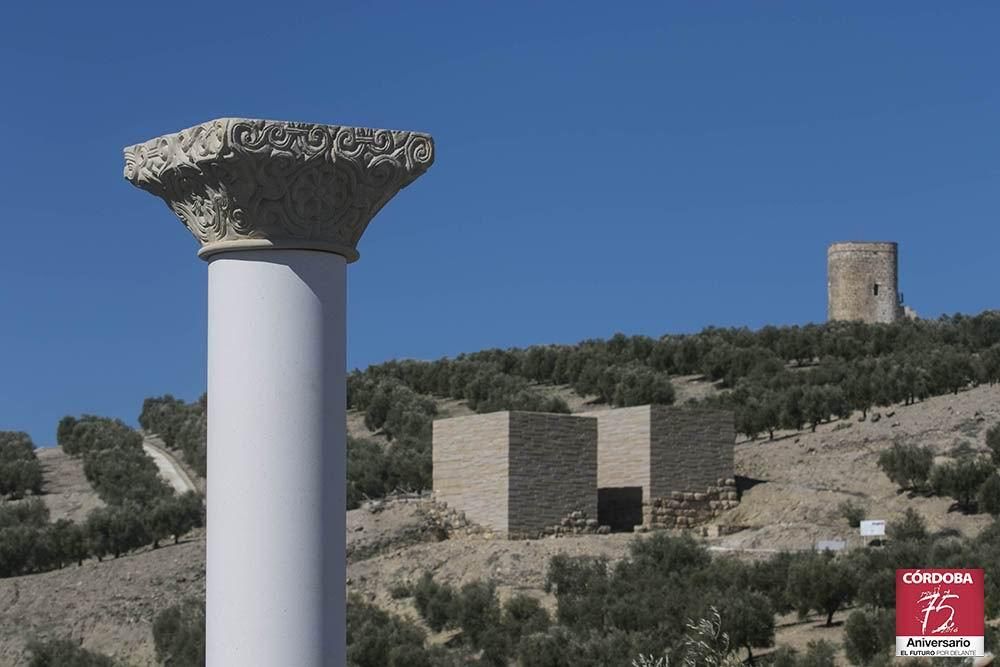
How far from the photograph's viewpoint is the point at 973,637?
11.1m

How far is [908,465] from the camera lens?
29656 millimetres

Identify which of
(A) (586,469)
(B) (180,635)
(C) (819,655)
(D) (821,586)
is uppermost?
(A) (586,469)

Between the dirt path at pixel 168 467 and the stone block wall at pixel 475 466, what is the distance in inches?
509

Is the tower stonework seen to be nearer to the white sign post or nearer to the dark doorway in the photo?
the dark doorway

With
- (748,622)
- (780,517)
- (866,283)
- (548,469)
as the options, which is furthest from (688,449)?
(866,283)

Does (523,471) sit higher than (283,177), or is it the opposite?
(283,177)

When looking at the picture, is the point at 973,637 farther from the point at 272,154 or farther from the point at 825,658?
the point at 825,658

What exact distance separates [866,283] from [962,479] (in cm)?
3477

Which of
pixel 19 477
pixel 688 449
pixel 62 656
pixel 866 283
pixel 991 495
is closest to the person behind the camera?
pixel 62 656

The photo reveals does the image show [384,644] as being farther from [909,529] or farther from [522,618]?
[909,529]

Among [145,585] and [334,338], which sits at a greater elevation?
[334,338]

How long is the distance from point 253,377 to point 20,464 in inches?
1548

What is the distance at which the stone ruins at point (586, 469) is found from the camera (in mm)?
28109

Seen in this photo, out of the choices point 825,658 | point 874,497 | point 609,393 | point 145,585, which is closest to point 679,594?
point 825,658
